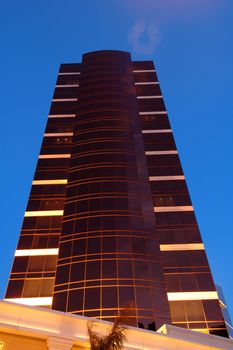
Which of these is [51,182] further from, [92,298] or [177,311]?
[177,311]

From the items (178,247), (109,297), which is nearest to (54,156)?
(178,247)

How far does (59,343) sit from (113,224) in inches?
1150

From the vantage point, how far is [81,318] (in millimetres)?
20984

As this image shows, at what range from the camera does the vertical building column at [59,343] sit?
765 inches

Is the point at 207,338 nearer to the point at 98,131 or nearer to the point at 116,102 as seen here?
the point at 98,131

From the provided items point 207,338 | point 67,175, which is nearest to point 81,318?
point 207,338

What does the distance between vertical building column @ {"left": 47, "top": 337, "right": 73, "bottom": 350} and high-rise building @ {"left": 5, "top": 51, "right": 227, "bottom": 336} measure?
59.9 ft

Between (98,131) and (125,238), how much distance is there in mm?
22063

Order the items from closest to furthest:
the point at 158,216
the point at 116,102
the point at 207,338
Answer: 1. the point at 207,338
2. the point at 158,216
3. the point at 116,102

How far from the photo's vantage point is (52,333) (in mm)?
19906

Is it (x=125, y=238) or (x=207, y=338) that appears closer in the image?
(x=207, y=338)

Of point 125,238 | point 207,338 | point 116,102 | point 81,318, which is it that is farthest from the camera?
point 116,102

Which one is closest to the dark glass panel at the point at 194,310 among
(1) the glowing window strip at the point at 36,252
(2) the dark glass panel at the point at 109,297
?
(2) the dark glass panel at the point at 109,297

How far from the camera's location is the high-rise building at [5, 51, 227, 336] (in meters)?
41.3
